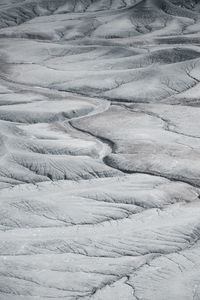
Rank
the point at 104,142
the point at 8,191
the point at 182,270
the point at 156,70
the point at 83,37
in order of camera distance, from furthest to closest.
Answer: the point at 83,37, the point at 156,70, the point at 104,142, the point at 8,191, the point at 182,270

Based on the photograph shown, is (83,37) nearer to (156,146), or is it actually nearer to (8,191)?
(156,146)

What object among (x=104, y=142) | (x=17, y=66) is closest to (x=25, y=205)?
(x=104, y=142)

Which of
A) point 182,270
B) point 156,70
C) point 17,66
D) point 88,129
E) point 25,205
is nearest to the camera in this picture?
point 182,270

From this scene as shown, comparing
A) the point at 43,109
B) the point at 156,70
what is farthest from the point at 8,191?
the point at 156,70

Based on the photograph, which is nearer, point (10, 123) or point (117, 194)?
point (117, 194)

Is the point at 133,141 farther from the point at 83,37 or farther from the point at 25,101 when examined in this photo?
the point at 83,37

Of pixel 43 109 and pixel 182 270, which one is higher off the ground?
pixel 182 270
